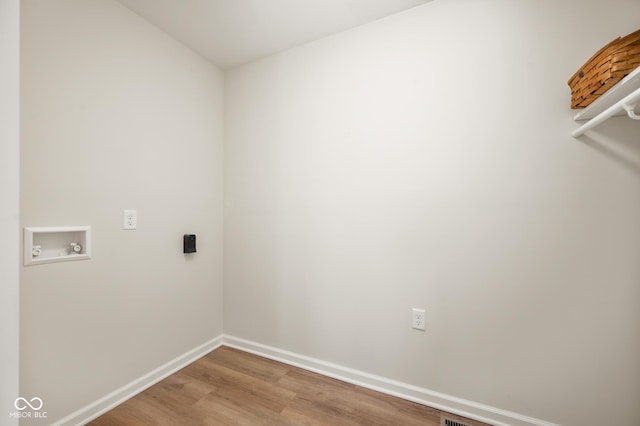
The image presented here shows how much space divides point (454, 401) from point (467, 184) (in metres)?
1.30

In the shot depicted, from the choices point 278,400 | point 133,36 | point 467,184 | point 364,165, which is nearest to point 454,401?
point 278,400

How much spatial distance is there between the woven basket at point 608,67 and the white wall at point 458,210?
8.0 inches

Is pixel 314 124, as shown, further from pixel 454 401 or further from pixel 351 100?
pixel 454 401

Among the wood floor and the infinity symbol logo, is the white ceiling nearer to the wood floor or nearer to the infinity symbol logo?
the infinity symbol logo

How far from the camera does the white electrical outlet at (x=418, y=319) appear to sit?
1716 millimetres

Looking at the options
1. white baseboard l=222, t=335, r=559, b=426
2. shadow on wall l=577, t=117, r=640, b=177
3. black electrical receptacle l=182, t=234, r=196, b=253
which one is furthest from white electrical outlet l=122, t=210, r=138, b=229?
shadow on wall l=577, t=117, r=640, b=177

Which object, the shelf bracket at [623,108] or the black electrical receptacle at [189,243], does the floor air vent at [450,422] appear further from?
the black electrical receptacle at [189,243]

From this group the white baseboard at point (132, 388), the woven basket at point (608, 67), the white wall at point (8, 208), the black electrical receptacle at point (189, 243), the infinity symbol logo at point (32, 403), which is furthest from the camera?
the black electrical receptacle at point (189, 243)

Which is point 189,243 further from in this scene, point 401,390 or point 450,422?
point 450,422

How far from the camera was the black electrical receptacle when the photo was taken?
2.12 metres

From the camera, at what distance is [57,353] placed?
142 cm

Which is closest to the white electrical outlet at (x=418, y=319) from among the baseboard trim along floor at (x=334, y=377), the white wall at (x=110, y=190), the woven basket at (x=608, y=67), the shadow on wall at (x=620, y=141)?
the baseboard trim along floor at (x=334, y=377)

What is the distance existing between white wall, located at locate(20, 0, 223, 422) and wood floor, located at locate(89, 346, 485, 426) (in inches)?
9.2

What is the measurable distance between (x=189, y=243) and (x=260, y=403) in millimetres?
1240
